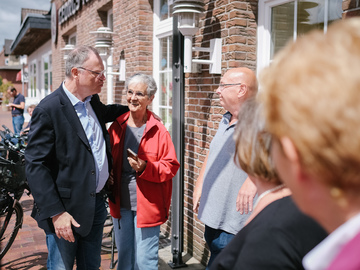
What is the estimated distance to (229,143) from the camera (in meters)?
2.46

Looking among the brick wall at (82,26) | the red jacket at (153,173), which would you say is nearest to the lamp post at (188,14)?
the red jacket at (153,173)

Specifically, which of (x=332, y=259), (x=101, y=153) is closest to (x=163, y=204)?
(x=101, y=153)

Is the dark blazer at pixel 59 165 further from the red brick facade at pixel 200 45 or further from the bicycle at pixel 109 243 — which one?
the red brick facade at pixel 200 45

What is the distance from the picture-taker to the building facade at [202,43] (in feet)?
10.6

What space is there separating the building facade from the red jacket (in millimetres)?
881

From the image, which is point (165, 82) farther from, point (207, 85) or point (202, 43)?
point (207, 85)

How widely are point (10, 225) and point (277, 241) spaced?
411cm

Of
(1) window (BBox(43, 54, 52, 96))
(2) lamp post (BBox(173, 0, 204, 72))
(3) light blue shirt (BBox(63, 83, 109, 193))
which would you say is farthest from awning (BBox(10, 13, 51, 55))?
(3) light blue shirt (BBox(63, 83, 109, 193))

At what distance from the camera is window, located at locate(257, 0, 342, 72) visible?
2893mm

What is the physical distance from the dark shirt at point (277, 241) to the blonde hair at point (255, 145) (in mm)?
116

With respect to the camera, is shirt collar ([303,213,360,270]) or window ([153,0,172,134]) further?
window ([153,0,172,134])

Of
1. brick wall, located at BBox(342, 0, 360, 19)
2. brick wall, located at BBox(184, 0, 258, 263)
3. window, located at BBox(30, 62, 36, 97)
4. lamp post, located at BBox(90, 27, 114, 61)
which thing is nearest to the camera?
brick wall, located at BBox(342, 0, 360, 19)

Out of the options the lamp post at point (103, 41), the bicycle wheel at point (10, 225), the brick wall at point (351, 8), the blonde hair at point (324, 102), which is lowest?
the bicycle wheel at point (10, 225)

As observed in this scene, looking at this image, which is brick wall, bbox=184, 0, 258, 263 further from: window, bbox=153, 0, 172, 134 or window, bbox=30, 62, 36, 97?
window, bbox=30, 62, 36, 97
